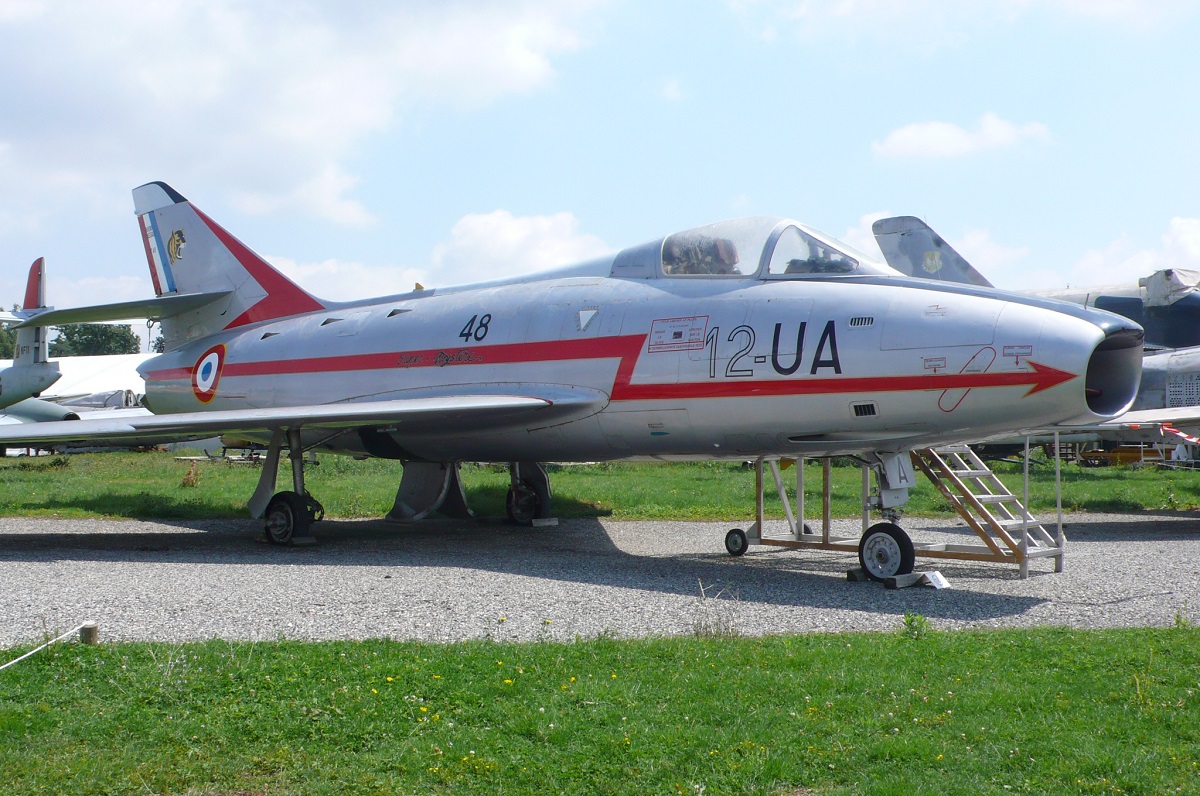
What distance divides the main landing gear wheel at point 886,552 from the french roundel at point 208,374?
396 inches

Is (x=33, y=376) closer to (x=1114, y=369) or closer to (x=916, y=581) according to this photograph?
(x=916, y=581)

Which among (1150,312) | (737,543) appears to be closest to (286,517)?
(737,543)

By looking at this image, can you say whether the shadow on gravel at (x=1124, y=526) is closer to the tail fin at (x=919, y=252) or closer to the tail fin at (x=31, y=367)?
the tail fin at (x=919, y=252)

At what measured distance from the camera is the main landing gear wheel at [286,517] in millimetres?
12266

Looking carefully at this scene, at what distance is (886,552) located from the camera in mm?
9164

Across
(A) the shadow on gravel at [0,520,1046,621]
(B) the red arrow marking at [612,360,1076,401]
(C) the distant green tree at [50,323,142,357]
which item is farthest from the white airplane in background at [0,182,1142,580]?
(C) the distant green tree at [50,323,142,357]

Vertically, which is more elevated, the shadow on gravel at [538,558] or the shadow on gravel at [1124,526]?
the shadow on gravel at [538,558]

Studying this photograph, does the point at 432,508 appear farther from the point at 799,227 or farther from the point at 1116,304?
the point at 1116,304

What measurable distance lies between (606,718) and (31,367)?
30.4 m

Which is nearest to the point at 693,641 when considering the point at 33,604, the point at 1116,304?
the point at 33,604

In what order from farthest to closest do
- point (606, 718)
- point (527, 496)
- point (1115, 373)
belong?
1. point (527, 496)
2. point (1115, 373)
3. point (606, 718)

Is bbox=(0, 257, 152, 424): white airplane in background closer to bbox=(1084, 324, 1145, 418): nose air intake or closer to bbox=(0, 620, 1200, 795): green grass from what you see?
bbox=(0, 620, 1200, 795): green grass

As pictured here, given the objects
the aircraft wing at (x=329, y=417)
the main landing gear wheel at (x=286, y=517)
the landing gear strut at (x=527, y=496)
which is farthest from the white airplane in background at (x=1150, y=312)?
the main landing gear wheel at (x=286, y=517)

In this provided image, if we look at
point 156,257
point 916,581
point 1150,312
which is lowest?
point 916,581
